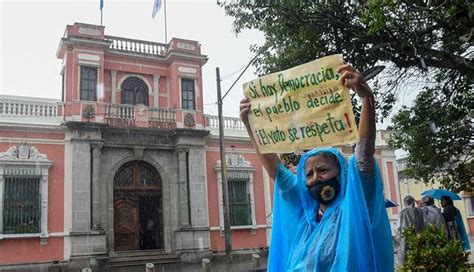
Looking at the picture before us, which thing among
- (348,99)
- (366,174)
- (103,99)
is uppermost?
(103,99)

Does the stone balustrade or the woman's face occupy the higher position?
the stone balustrade

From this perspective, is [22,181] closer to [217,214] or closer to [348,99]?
[217,214]

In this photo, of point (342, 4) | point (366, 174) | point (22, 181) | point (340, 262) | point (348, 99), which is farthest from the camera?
point (22, 181)

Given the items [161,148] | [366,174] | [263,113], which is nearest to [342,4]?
[263,113]

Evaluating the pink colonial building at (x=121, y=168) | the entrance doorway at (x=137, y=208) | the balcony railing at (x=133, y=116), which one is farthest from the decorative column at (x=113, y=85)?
the entrance doorway at (x=137, y=208)

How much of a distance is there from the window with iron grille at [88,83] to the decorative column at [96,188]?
2027mm

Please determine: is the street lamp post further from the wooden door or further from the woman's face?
the woman's face

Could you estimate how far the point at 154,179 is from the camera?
20.5 m

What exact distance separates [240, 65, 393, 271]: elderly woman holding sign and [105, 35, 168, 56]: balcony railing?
1859cm

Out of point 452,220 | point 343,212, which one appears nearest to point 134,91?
point 452,220

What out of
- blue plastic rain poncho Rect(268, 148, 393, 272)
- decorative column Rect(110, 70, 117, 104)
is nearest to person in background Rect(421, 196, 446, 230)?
blue plastic rain poncho Rect(268, 148, 393, 272)

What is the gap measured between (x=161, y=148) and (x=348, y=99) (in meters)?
17.7

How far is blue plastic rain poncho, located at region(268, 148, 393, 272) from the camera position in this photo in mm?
2615

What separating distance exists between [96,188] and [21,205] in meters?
2.59
